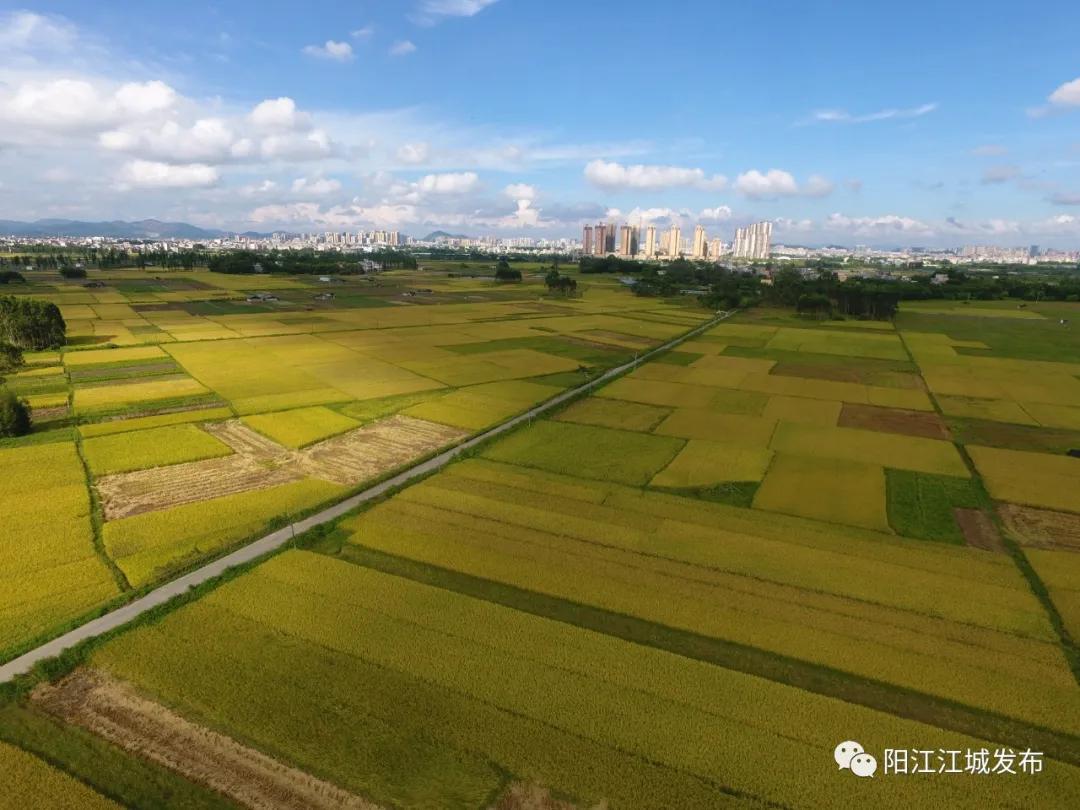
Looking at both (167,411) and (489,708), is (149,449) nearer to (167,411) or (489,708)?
(167,411)

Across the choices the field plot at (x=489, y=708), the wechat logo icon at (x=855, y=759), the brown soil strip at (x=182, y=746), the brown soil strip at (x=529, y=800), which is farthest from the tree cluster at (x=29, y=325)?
the wechat logo icon at (x=855, y=759)

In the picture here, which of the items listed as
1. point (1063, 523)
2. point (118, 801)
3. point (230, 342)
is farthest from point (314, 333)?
point (1063, 523)

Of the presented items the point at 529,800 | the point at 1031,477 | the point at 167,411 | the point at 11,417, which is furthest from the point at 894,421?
the point at 11,417

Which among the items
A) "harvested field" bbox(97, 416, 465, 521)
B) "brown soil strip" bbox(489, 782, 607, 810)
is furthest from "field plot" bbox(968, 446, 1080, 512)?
"harvested field" bbox(97, 416, 465, 521)

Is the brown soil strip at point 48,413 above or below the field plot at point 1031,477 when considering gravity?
above

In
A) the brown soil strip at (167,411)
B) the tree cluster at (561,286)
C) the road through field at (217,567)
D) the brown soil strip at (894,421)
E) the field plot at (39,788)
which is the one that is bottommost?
the field plot at (39,788)

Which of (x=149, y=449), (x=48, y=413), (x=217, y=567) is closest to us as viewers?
(x=217, y=567)

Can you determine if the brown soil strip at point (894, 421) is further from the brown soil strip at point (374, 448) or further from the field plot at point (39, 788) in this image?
the field plot at point (39, 788)
